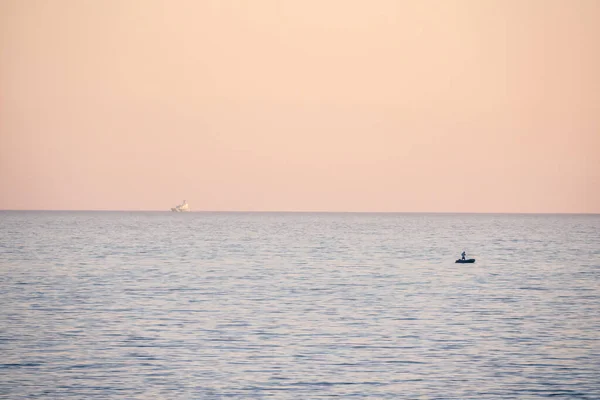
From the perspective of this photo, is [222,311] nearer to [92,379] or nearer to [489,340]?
[489,340]

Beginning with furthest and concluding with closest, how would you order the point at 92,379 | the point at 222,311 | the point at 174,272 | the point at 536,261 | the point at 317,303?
the point at 536,261 → the point at 174,272 → the point at 317,303 → the point at 222,311 → the point at 92,379

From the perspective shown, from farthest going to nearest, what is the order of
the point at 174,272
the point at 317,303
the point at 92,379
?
the point at 174,272 → the point at 317,303 → the point at 92,379

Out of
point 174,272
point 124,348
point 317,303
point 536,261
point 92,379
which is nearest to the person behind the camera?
point 92,379

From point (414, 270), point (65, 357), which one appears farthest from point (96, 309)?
point (414, 270)

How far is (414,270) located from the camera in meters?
83.9

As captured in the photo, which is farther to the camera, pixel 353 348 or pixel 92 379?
pixel 353 348

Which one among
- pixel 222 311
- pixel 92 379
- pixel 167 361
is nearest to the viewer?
pixel 92 379

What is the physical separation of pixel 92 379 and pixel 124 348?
5.66m

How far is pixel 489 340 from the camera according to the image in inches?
1598

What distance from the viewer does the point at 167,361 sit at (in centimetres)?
3469

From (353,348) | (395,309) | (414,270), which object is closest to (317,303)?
(395,309)

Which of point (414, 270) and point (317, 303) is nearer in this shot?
point (317, 303)

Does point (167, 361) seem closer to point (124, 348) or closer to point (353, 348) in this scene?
point (124, 348)

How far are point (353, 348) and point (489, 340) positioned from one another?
6540mm
